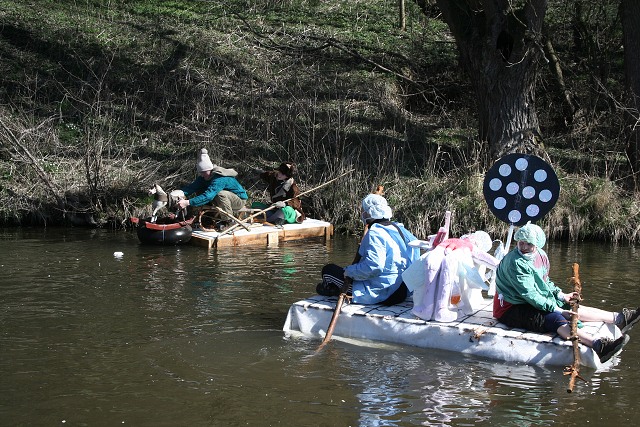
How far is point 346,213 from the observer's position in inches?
651

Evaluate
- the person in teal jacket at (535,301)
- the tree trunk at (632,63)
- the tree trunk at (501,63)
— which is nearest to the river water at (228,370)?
the person in teal jacket at (535,301)

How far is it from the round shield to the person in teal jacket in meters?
0.93

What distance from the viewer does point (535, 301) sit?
816 cm

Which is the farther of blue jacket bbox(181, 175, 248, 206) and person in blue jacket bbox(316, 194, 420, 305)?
blue jacket bbox(181, 175, 248, 206)

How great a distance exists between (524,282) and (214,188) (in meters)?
7.67

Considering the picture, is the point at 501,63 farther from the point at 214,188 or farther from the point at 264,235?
the point at 214,188

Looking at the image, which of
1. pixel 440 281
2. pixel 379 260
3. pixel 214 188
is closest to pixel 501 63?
→ pixel 214 188

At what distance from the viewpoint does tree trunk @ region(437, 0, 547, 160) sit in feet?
53.4

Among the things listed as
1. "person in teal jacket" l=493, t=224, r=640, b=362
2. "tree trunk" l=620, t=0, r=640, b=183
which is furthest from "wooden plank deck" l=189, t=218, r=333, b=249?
"person in teal jacket" l=493, t=224, r=640, b=362

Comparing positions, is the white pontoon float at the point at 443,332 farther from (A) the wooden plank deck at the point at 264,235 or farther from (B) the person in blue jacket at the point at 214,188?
(B) the person in blue jacket at the point at 214,188

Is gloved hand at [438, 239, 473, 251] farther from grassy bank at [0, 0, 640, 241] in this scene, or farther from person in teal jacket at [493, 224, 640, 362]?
grassy bank at [0, 0, 640, 241]

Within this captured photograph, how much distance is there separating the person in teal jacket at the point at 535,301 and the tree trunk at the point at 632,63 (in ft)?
29.1

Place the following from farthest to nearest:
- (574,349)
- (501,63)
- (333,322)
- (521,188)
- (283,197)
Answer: (501,63) < (283,197) < (521,188) < (333,322) < (574,349)

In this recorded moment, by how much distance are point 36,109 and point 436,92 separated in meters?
9.21
